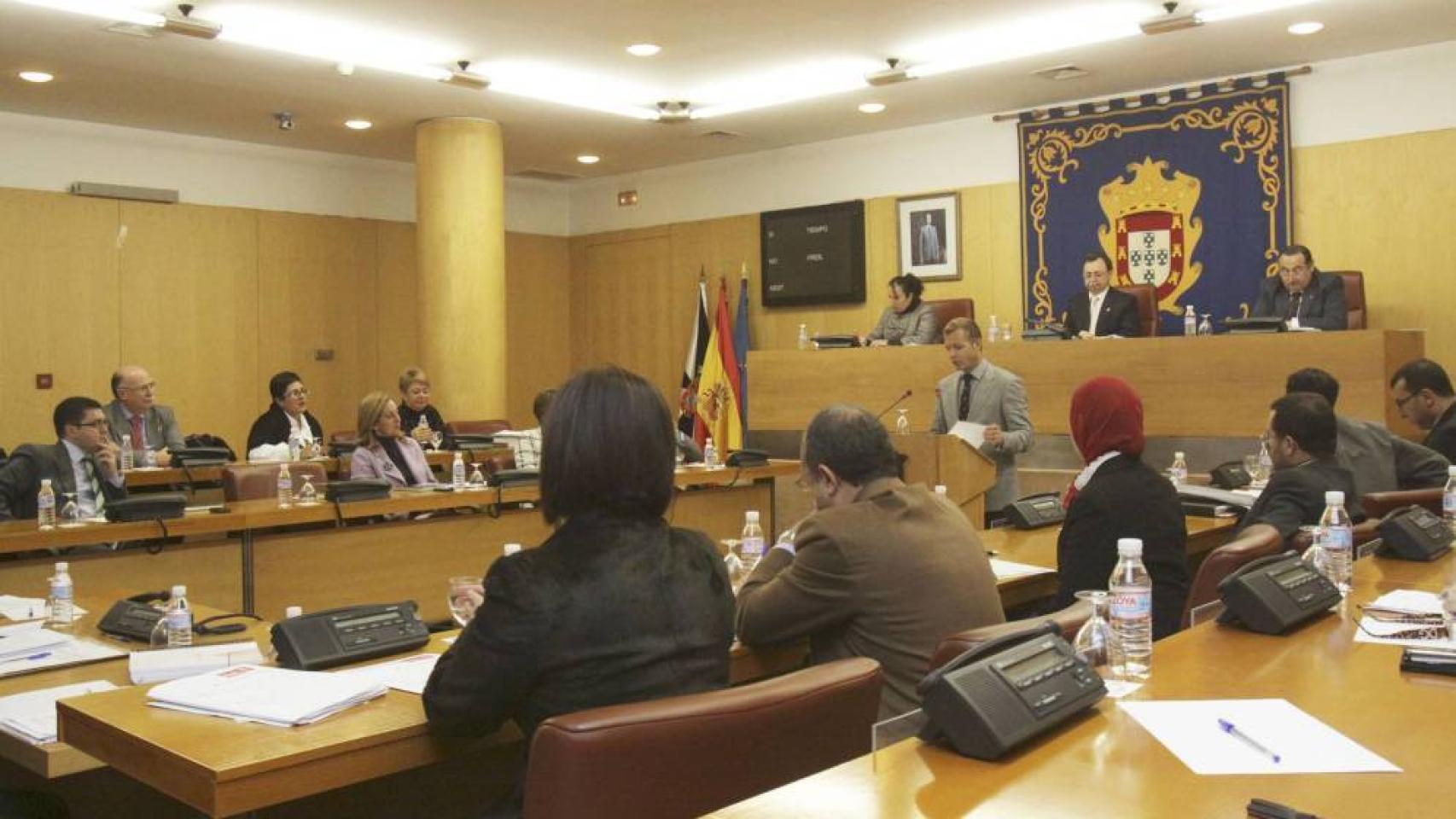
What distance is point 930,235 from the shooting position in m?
10.5

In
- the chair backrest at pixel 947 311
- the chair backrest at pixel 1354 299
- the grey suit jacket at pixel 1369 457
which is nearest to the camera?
the grey suit jacket at pixel 1369 457

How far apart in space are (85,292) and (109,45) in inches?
111


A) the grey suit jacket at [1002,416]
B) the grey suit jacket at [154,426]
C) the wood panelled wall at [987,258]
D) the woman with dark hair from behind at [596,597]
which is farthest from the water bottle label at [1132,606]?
the grey suit jacket at [154,426]

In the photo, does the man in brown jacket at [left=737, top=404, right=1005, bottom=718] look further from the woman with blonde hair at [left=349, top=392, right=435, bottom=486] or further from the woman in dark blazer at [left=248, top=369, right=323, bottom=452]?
the woman in dark blazer at [left=248, top=369, right=323, bottom=452]

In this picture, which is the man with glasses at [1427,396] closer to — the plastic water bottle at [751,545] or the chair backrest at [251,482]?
the plastic water bottle at [751,545]

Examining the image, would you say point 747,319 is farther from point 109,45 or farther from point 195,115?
point 109,45

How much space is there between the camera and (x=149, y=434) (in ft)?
28.1

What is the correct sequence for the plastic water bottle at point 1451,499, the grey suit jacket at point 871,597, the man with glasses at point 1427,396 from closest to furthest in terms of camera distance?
the grey suit jacket at point 871,597 < the plastic water bottle at point 1451,499 < the man with glasses at point 1427,396

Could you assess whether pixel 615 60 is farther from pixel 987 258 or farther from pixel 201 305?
pixel 201 305

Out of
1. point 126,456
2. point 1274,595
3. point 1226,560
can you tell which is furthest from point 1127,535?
point 126,456

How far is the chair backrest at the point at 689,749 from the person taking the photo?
173 centimetres

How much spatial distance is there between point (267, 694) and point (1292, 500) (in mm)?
2911

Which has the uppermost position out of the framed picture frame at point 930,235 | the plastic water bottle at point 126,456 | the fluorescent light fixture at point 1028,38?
the fluorescent light fixture at point 1028,38

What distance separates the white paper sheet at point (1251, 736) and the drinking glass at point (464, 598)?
1.29 metres
